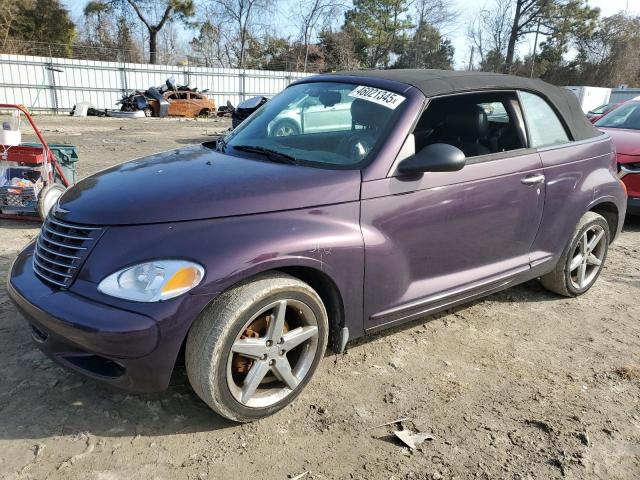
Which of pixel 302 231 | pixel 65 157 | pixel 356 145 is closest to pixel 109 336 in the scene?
pixel 302 231

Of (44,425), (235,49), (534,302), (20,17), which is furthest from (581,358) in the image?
(235,49)

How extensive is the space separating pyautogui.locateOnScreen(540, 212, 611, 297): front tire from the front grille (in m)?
3.40

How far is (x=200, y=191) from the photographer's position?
2531 mm

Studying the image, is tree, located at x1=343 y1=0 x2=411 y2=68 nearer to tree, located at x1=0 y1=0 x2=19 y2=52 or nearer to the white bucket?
tree, located at x1=0 y1=0 x2=19 y2=52

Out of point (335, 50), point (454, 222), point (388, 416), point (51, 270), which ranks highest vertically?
point (335, 50)

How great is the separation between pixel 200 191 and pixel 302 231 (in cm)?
54

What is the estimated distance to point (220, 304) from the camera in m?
2.32

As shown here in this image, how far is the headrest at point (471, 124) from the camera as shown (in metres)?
3.60

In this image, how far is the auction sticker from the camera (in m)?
3.07

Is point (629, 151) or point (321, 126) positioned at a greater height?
point (321, 126)

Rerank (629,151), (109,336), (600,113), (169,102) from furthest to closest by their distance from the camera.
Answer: (169,102) < (600,113) < (629,151) < (109,336)

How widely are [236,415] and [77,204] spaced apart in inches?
52.1

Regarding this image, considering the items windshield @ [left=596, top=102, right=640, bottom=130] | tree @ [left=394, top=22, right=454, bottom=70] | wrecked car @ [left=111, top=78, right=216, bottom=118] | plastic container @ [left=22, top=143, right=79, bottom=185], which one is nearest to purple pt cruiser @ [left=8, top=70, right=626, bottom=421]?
plastic container @ [left=22, top=143, right=79, bottom=185]

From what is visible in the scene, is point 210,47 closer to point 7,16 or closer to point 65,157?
point 7,16
